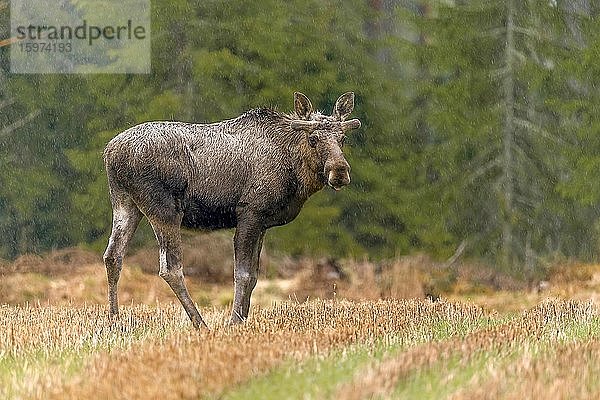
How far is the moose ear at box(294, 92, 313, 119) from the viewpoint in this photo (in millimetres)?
11102

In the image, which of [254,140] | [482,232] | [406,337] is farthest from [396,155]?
[406,337]

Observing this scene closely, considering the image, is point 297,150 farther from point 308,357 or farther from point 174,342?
point 308,357

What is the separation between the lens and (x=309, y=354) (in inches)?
324

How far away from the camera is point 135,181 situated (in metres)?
11.1

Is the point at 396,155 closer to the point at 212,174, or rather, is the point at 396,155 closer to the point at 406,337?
the point at 212,174

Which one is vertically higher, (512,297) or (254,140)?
(254,140)

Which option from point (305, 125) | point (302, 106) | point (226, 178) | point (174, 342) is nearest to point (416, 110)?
point (302, 106)

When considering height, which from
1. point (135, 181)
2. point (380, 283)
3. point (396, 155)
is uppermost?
point (135, 181)

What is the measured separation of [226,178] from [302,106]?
1090 mm

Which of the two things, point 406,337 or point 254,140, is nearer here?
point 406,337

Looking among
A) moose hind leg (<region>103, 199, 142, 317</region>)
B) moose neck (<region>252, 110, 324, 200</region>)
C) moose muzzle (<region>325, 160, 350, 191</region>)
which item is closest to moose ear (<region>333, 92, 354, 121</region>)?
moose neck (<region>252, 110, 324, 200</region>)

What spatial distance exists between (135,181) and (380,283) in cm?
761

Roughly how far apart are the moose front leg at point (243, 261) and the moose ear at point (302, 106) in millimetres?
1233

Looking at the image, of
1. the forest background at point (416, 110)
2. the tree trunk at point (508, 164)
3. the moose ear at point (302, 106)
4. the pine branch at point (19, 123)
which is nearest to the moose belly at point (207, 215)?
the moose ear at point (302, 106)
